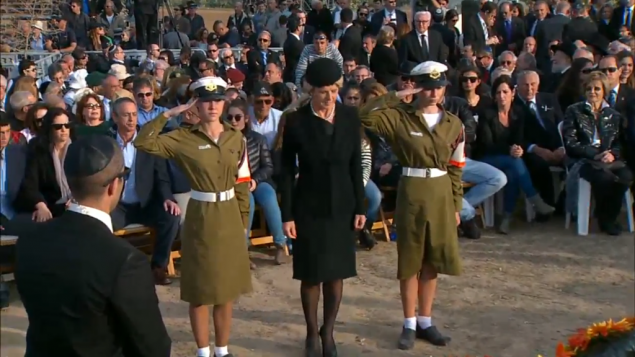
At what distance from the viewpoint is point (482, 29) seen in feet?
38.9

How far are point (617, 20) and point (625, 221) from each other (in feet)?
15.9

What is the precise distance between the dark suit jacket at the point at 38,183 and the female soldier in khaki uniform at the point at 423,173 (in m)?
2.81

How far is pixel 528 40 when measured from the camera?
11.3 metres

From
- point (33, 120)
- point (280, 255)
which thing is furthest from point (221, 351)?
point (33, 120)

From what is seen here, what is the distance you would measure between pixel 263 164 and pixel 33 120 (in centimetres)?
200

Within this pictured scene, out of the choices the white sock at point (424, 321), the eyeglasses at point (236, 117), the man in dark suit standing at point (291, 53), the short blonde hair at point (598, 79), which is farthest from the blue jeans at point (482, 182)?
the man in dark suit standing at point (291, 53)

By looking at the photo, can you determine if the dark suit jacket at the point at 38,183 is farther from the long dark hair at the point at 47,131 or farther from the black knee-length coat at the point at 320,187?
the black knee-length coat at the point at 320,187

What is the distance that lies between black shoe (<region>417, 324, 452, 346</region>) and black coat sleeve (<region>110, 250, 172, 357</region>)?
2.92 m

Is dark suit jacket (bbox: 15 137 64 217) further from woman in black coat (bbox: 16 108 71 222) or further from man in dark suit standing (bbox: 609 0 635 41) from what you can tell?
man in dark suit standing (bbox: 609 0 635 41)

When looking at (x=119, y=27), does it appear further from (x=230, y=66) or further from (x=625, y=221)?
(x=625, y=221)

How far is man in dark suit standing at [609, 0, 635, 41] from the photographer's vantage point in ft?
38.4

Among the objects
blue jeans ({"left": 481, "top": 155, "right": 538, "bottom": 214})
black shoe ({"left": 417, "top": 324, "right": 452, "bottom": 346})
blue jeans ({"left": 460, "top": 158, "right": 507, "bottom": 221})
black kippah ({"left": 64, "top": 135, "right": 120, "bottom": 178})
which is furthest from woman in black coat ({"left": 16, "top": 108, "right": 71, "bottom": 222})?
blue jeans ({"left": 481, "top": 155, "right": 538, "bottom": 214})

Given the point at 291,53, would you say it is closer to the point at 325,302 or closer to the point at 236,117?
the point at 236,117

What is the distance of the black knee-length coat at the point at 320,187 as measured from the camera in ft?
15.3
